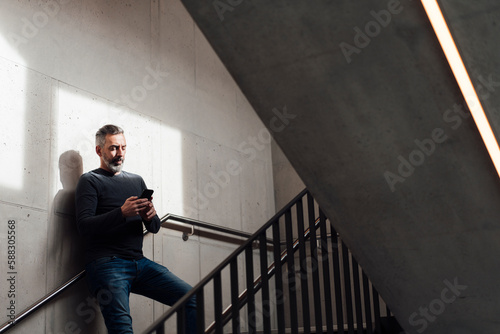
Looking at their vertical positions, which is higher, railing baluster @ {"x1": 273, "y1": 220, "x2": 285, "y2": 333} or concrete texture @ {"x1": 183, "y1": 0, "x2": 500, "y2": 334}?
concrete texture @ {"x1": 183, "y1": 0, "x2": 500, "y2": 334}

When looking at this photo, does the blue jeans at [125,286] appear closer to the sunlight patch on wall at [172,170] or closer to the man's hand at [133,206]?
the man's hand at [133,206]

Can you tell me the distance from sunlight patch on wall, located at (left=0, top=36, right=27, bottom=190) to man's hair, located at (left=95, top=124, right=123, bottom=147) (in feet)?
1.50

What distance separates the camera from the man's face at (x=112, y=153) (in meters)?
4.10

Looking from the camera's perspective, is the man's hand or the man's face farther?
the man's face

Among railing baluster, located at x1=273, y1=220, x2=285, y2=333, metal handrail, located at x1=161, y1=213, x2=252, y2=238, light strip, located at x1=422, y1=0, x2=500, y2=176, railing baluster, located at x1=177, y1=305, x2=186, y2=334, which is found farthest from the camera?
metal handrail, located at x1=161, y1=213, x2=252, y2=238

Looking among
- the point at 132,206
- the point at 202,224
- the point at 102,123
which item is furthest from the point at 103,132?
the point at 202,224

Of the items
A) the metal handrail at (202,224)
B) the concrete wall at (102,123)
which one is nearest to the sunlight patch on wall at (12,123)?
the concrete wall at (102,123)

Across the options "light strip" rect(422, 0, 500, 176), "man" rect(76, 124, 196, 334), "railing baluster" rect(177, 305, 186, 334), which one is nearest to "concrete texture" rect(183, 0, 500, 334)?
"light strip" rect(422, 0, 500, 176)

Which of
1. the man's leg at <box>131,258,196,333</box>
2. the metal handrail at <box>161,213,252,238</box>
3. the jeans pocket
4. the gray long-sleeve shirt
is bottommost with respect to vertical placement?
the man's leg at <box>131,258,196,333</box>

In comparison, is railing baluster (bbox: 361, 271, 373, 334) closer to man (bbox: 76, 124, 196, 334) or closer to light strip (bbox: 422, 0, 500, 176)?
man (bbox: 76, 124, 196, 334)

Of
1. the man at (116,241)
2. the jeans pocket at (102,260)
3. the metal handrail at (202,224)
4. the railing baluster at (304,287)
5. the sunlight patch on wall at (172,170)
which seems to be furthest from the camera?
the sunlight patch on wall at (172,170)

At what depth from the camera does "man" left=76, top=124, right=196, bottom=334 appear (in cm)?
364

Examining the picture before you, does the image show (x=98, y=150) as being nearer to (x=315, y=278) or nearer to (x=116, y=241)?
(x=116, y=241)

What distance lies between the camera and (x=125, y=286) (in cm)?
371
